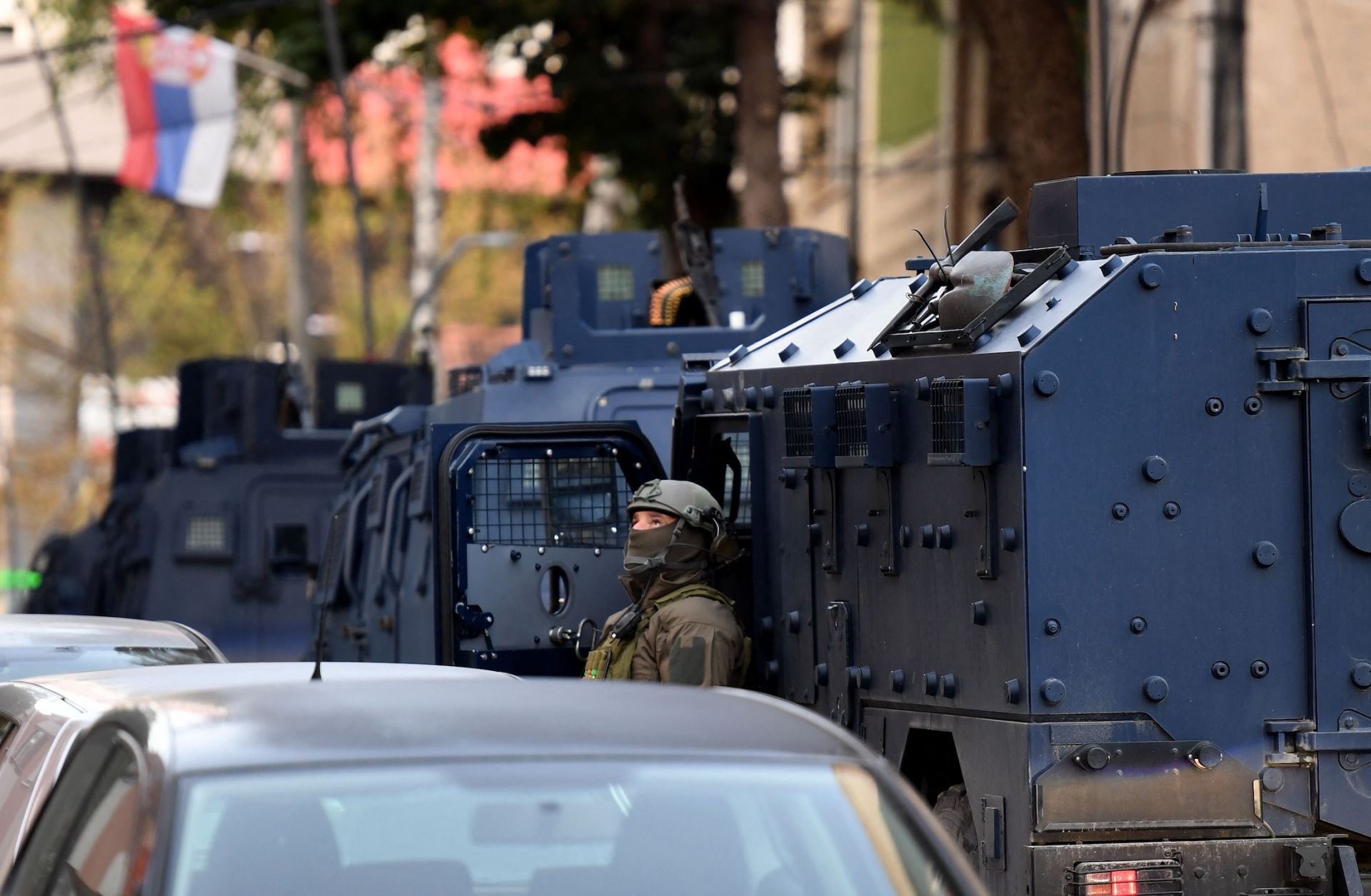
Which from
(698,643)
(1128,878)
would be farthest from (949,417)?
(698,643)

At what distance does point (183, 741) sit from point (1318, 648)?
12.1ft

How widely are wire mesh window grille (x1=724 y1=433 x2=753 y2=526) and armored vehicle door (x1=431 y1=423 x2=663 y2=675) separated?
373 millimetres

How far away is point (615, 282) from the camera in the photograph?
41.9 feet

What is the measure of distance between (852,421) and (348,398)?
12.6 meters

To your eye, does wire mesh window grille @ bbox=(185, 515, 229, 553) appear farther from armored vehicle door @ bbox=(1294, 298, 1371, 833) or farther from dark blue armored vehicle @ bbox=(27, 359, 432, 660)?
armored vehicle door @ bbox=(1294, 298, 1371, 833)

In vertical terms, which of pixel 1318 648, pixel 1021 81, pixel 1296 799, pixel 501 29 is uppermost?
pixel 501 29

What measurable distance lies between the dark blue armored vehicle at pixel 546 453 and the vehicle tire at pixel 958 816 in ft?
7.64

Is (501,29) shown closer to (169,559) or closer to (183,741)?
(169,559)

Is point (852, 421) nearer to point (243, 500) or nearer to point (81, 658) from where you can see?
point (81, 658)

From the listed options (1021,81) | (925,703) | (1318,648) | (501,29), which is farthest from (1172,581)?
(501,29)

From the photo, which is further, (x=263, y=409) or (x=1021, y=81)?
(x=263, y=409)

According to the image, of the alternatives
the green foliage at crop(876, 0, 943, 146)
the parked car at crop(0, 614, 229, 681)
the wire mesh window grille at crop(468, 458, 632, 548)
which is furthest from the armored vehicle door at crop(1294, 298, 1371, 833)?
the green foliage at crop(876, 0, 943, 146)

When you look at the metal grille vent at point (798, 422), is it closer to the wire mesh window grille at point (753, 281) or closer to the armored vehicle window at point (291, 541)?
the wire mesh window grille at point (753, 281)

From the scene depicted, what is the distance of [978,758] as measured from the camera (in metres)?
6.42
